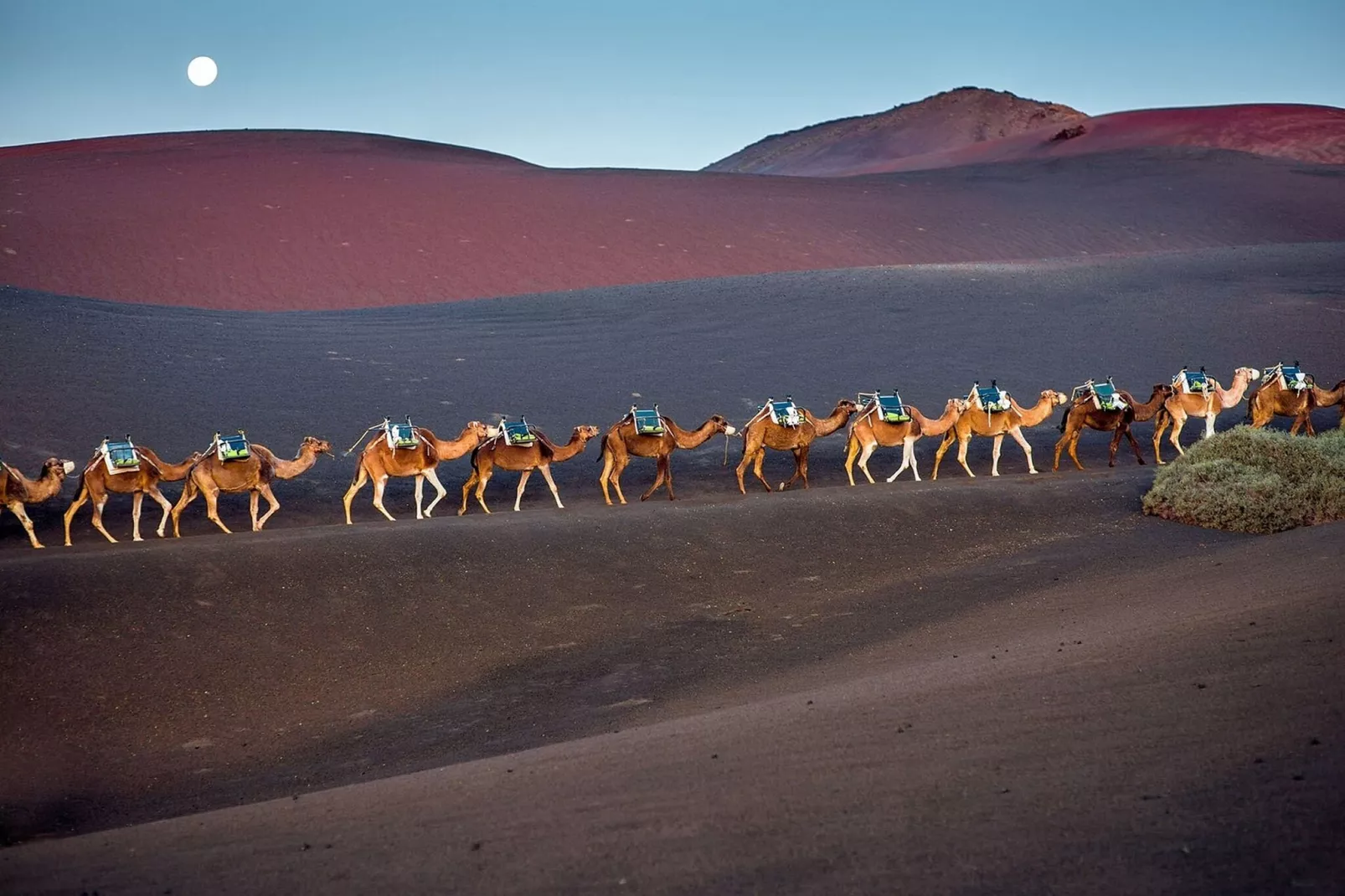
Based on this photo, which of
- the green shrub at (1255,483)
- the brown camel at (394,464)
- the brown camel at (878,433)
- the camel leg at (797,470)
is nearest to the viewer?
the green shrub at (1255,483)

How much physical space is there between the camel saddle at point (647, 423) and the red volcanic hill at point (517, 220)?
1188 inches

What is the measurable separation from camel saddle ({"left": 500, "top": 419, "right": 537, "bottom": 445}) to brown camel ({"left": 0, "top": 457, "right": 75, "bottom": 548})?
5.62m

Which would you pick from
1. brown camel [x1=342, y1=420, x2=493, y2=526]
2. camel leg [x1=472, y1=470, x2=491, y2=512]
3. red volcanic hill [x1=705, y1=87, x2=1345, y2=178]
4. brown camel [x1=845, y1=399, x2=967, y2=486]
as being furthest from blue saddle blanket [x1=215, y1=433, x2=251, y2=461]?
red volcanic hill [x1=705, y1=87, x2=1345, y2=178]

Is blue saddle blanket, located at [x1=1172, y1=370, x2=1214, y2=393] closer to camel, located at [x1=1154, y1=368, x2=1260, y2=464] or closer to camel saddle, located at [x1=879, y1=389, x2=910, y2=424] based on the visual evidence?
camel, located at [x1=1154, y1=368, x2=1260, y2=464]

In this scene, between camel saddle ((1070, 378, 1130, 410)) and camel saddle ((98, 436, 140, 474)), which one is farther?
camel saddle ((1070, 378, 1130, 410))

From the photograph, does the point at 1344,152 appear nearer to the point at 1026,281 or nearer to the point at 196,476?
the point at 1026,281

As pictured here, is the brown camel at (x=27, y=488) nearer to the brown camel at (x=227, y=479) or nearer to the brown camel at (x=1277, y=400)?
the brown camel at (x=227, y=479)

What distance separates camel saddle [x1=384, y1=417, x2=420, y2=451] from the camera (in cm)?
1892

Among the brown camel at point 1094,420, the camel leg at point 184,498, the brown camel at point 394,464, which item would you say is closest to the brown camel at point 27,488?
the camel leg at point 184,498

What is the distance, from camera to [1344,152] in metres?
88.6

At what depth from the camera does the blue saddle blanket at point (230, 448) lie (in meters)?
18.1

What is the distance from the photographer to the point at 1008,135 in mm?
134750

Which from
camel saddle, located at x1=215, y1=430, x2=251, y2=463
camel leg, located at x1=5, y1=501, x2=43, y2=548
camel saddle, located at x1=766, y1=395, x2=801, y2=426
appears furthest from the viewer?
camel saddle, located at x1=766, y1=395, x2=801, y2=426

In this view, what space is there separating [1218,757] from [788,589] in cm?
871
